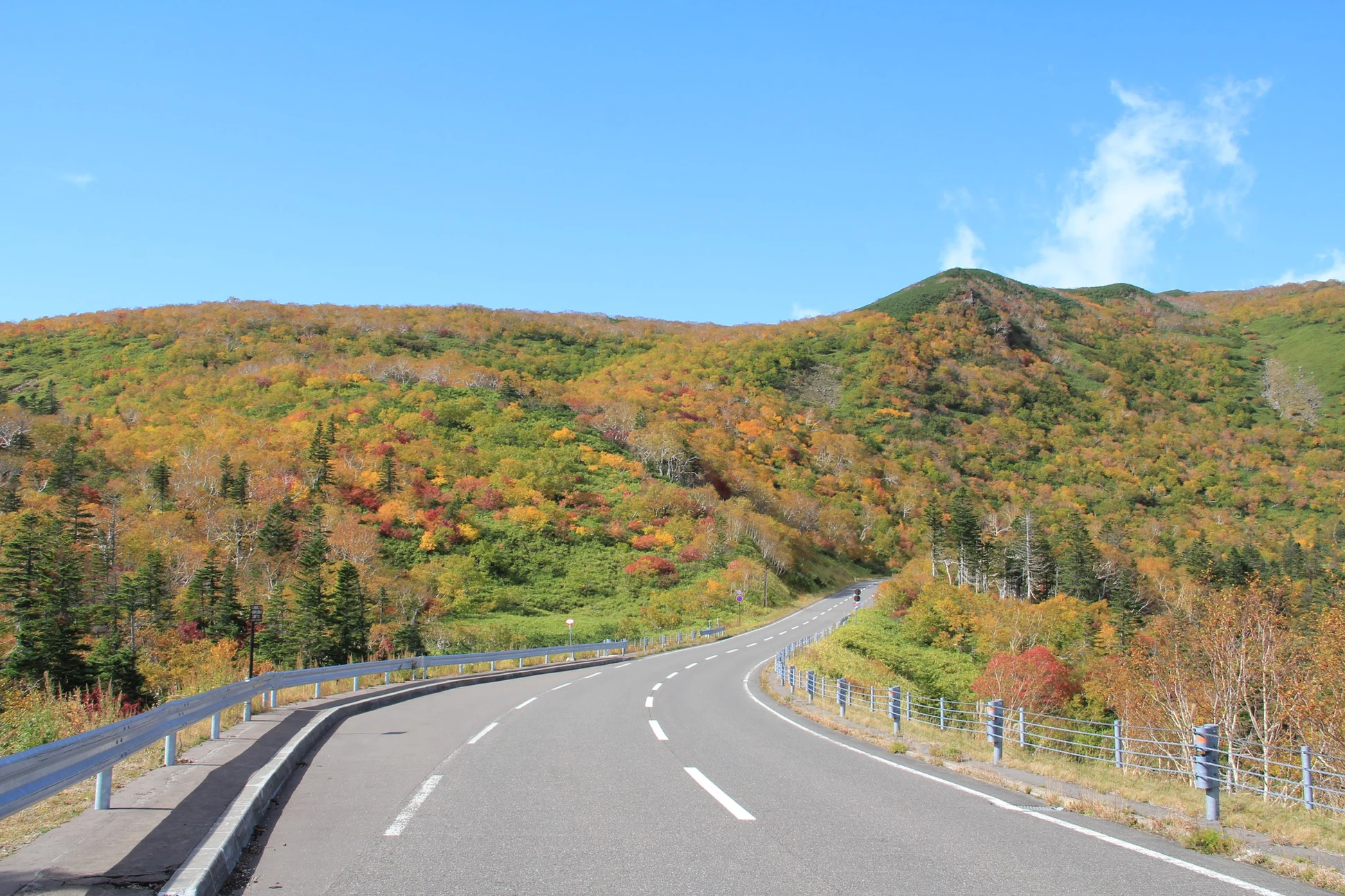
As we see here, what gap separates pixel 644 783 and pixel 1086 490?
15042 cm

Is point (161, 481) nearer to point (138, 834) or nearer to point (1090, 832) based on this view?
point (138, 834)

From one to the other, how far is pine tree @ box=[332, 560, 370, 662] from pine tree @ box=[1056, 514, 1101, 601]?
211 feet

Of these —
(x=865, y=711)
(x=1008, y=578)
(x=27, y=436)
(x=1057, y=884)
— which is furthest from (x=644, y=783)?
(x=27, y=436)

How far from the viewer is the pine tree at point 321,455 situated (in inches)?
3012

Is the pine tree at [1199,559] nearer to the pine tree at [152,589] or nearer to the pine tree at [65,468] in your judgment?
the pine tree at [152,589]

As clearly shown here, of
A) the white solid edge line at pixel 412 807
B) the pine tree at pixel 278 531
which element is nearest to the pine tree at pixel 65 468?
the pine tree at pixel 278 531

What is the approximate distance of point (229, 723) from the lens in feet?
36.4

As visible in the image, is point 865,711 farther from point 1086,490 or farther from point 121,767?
point 1086,490

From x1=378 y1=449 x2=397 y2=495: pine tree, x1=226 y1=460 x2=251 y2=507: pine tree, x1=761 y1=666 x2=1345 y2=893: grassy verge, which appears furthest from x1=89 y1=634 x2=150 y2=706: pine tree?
x1=378 y1=449 x2=397 y2=495: pine tree

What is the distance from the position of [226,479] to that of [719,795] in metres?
78.4

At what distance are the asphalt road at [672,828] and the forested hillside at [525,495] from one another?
500cm

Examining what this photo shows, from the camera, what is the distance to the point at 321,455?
3118 inches

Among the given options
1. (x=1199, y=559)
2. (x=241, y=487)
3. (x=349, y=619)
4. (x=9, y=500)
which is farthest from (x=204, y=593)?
(x=1199, y=559)

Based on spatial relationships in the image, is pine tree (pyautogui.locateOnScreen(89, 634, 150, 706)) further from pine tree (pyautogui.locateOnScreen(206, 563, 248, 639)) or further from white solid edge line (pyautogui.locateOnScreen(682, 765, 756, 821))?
white solid edge line (pyautogui.locateOnScreen(682, 765, 756, 821))
